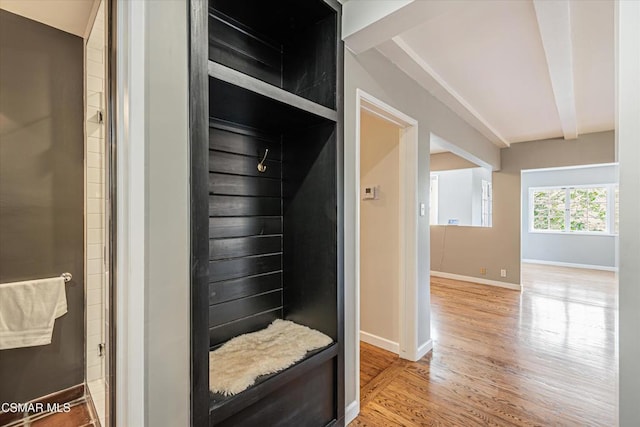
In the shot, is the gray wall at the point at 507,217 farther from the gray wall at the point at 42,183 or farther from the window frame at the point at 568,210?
the gray wall at the point at 42,183

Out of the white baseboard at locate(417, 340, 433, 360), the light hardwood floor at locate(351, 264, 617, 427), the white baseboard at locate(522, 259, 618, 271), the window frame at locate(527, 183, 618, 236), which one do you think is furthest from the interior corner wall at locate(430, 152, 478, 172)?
the white baseboard at locate(522, 259, 618, 271)

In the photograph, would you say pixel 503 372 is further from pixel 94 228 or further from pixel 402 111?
pixel 94 228

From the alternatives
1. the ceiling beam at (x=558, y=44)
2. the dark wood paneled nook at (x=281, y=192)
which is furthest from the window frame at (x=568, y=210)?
the dark wood paneled nook at (x=281, y=192)

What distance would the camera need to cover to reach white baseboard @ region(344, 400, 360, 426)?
1.77 m

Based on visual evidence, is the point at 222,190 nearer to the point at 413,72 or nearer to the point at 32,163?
the point at 32,163

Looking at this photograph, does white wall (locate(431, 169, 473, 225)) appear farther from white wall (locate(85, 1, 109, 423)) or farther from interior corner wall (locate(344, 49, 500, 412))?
white wall (locate(85, 1, 109, 423))

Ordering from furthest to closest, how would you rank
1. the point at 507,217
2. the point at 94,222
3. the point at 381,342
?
the point at 507,217
the point at 381,342
the point at 94,222

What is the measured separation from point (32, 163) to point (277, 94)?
5.65ft

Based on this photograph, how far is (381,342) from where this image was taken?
2.84 metres

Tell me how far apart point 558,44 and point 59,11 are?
3295 millimetres

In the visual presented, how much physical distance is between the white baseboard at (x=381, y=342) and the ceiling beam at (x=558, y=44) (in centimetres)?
269

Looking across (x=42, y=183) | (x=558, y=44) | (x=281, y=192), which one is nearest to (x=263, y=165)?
(x=281, y=192)

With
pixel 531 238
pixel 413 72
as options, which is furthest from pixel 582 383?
pixel 531 238

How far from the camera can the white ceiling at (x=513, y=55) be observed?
177 cm
